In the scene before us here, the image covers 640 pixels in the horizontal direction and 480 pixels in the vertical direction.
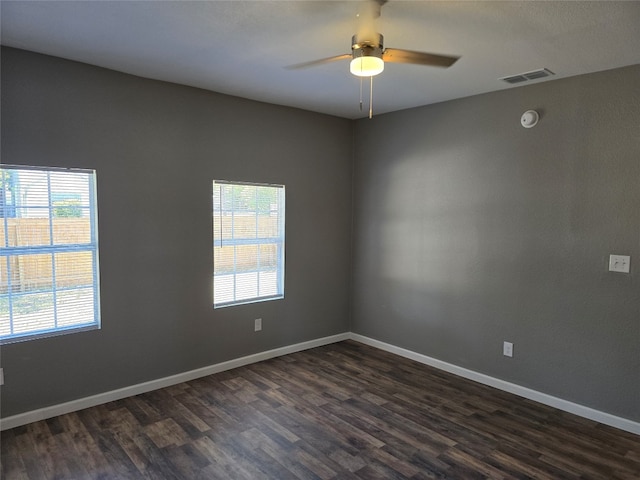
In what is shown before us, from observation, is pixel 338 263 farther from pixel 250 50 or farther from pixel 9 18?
pixel 9 18

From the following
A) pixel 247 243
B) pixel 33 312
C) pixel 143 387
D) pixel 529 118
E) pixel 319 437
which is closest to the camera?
pixel 319 437

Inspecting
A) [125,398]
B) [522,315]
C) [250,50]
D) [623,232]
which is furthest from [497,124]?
[125,398]

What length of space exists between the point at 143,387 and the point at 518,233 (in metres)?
3.37

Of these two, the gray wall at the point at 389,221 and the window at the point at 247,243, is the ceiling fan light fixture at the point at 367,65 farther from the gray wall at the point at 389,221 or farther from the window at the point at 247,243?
the window at the point at 247,243

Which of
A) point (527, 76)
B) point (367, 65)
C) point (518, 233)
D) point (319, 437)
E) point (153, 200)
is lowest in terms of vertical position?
point (319, 437)

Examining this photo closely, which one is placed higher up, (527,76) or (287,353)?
(527,76)

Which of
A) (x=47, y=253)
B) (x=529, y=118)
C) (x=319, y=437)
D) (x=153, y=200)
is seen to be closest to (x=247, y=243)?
(x=153, y=200)

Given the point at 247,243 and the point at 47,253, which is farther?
the point at 247,243

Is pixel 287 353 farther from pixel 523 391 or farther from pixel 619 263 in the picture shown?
pixel 619 263

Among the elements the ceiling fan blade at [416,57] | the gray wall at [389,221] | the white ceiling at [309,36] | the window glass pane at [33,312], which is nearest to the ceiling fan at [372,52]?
the ceiling fan blade at [416,57]

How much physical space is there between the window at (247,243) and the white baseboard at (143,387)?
58cm

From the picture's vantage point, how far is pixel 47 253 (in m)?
2.96

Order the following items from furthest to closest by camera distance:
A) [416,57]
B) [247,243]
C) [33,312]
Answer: [247,243], [33,312], [416,57]

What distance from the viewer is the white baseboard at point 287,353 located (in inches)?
115
